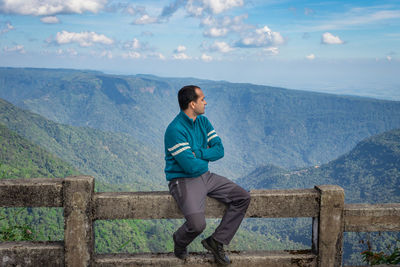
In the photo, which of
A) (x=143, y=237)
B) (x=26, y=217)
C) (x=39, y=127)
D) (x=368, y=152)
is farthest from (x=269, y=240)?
(x=39, y=127)

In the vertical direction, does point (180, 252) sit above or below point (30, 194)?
below

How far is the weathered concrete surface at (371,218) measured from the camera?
443cm

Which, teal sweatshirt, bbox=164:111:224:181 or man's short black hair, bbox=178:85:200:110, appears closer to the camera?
teal sweatshirt, bbox=164:111:224:181

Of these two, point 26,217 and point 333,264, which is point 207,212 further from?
point 26,217

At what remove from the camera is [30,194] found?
13.7 feet

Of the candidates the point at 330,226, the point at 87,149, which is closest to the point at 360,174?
the point at 87,149

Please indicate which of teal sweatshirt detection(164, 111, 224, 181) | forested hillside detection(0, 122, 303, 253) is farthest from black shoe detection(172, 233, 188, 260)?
forested hillside detection(0, 122, 303, 253)

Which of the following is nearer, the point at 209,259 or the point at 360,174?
the point at 209,259

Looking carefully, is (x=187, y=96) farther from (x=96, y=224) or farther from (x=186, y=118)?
(x=96, y=224)

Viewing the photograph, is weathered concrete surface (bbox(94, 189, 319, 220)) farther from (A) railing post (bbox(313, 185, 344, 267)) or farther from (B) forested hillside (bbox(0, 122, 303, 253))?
(B) forested hillside (bbox(0, 122, 303, 253))

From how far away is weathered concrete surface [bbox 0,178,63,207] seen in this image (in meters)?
4.17

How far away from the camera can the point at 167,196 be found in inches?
168

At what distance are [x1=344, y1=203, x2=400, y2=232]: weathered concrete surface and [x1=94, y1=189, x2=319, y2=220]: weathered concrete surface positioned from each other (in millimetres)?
426

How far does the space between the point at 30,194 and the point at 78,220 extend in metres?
0.61
